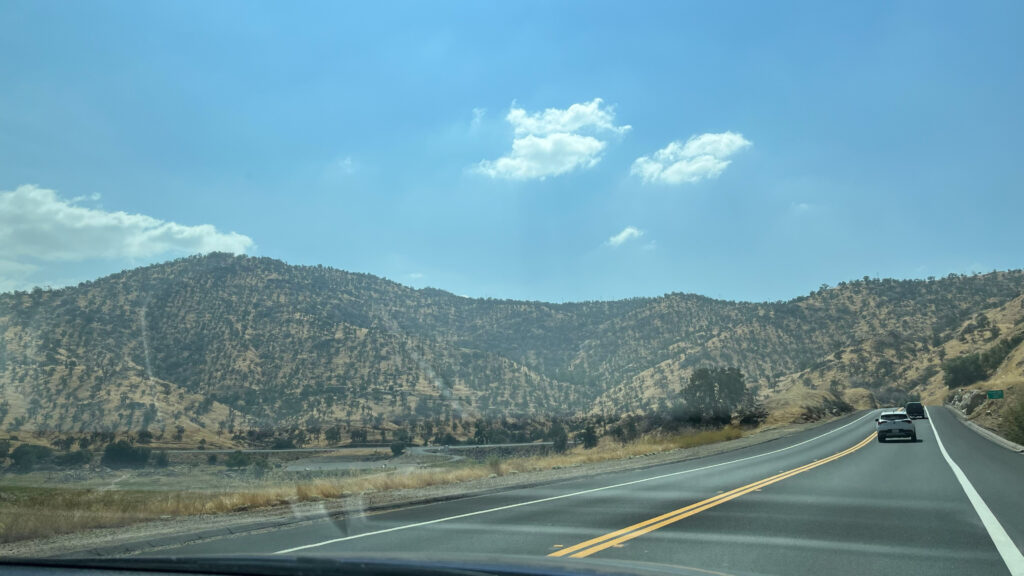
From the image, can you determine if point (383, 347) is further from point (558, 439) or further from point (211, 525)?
point (211, 525)

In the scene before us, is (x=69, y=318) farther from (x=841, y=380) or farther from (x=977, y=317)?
(x=977, y=317)

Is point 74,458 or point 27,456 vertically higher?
point 27,456

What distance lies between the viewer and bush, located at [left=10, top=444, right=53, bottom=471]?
94.4 feet

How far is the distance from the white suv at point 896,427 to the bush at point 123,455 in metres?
37.8

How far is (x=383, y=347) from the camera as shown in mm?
82000

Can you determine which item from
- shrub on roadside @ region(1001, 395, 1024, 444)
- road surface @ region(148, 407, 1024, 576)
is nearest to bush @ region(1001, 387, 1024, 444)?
shrub on roadside @ region(1001, 395, 1024, 444)

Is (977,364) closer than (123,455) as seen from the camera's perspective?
No

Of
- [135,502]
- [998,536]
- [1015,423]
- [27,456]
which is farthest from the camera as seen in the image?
[1015,423]

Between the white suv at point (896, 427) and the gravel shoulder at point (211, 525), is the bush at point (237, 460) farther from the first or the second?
the white suv at point (896, 427)

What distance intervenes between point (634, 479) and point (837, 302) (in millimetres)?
125678

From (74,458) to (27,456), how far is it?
3.43 meters

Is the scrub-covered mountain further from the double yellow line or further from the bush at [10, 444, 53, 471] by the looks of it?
the double yellow line

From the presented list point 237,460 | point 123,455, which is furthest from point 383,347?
point 123,455

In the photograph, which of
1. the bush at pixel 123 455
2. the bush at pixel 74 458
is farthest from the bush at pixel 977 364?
the bush at pixel 74 458
